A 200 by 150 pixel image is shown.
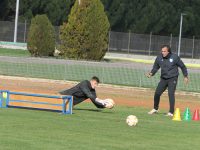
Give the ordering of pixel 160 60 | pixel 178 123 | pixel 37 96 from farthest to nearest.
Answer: pixel 160 60, pixel 37 96, pixel 178 123

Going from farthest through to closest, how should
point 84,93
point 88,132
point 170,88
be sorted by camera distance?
point 170,88, point 84,93, point 88,132

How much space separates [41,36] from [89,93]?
1348 inches

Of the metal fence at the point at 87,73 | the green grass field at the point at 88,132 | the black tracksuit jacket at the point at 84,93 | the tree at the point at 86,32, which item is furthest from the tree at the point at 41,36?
the green grass field at the point at 88,132

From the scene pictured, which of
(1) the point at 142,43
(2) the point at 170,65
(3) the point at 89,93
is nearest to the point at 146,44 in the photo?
(1) the point at 142,43

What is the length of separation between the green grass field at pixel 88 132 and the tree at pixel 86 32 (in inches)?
1312

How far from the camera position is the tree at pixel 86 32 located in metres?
49.0

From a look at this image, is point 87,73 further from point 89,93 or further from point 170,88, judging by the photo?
point 89,93

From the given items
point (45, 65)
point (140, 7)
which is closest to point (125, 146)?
point (45, 65)

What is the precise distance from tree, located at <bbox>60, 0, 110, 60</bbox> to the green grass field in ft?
109

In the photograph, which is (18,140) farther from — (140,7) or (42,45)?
(140,7)

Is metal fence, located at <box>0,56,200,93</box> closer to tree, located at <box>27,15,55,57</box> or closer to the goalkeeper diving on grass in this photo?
tree, located at <box>27,15,55,57</box>

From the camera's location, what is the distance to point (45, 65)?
37.7 meters

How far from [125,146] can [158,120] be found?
5386mm

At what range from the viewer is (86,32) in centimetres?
4916
